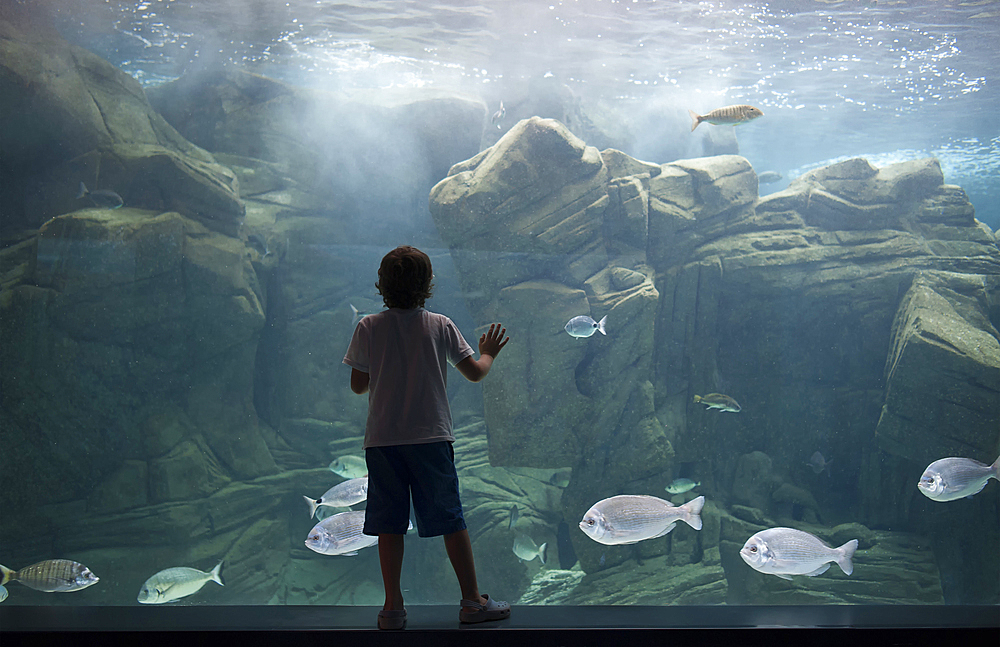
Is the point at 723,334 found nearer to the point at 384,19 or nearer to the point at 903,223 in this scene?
the point at 903,223

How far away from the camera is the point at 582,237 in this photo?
8664 millimetres

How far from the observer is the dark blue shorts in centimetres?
236

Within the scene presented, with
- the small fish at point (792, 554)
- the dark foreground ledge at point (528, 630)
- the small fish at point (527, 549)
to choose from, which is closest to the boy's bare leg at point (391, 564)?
the dark foreground ledge at point (528, 630)

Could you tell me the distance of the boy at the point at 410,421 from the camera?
2357 millimetres

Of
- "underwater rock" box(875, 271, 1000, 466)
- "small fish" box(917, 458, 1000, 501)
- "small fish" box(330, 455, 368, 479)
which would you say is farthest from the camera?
"underwater rock" box(875, 271, 1000, 466)

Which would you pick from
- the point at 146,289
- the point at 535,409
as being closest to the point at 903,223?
the point at 535,409

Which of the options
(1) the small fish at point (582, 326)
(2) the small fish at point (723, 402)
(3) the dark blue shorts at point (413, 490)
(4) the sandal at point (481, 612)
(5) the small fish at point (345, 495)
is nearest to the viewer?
(4) the sandal at point (481, 612)

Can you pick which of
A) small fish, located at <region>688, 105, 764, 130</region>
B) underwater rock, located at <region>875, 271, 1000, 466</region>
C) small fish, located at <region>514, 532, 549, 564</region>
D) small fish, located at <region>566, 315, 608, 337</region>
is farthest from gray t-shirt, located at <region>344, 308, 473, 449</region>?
underwater rock, located at <region>875, 271, 1000, 466</region>

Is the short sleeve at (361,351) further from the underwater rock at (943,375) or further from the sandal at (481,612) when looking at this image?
the underwater rock at (943,375)

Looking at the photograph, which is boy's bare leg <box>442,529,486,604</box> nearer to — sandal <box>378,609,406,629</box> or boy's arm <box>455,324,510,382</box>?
sandal <box>378,609,406,629</box>

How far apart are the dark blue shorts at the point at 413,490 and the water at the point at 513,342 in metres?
5.80

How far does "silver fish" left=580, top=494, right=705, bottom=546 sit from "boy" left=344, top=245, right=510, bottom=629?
1.99 meters

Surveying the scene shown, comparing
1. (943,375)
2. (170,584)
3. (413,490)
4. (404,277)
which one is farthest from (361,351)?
(943,375)

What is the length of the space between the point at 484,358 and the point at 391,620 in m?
1.25
